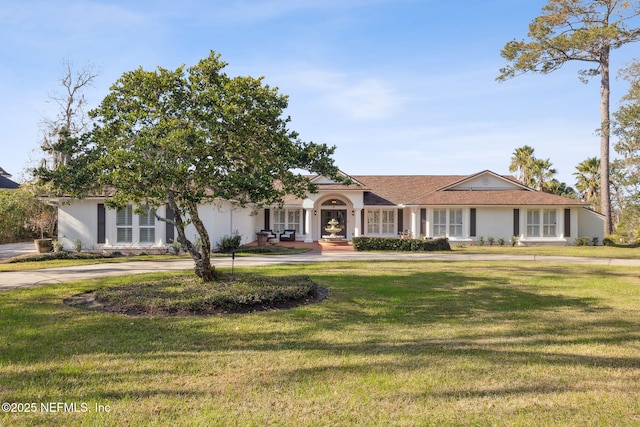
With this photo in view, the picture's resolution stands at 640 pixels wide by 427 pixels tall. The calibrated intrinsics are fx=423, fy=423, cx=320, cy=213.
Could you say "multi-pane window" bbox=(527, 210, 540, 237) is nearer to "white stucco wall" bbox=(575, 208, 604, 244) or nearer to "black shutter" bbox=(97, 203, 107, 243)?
"white stucco wall" bbox=(575, 208, 604, 244)

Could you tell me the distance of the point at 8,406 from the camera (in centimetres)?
414

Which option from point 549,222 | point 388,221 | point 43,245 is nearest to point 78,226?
point 43,245

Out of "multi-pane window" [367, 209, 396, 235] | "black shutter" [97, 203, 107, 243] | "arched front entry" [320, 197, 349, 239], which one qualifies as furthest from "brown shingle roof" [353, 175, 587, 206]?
"black shutter" [97, 203, 107, 243]

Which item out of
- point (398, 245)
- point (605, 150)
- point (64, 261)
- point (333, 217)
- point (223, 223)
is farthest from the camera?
point (333, 217)

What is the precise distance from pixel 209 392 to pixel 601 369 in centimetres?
476

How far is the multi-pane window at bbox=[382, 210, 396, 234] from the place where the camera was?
102 feet

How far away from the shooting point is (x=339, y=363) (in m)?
5.40

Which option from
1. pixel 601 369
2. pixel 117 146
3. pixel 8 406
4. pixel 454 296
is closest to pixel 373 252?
pixel 454 296

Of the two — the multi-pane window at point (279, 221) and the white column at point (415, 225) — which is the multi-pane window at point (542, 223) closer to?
the white column at point (415, 225)

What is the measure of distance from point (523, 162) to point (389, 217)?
18.7 m

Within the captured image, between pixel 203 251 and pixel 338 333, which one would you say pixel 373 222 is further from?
pixel 338 333

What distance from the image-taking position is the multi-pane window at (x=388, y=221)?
31.1m

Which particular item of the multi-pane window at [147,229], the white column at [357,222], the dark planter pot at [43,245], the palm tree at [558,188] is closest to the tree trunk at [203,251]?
the multi-pane window at [147,229]

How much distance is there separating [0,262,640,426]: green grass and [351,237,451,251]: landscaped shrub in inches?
544
